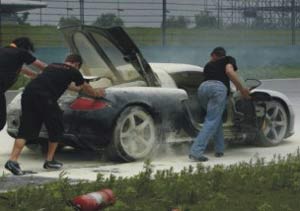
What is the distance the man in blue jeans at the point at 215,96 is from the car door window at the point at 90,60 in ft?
4.03

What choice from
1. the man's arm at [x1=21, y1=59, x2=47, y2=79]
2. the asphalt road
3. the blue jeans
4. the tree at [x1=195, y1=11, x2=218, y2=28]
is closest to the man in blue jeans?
the blue jeans

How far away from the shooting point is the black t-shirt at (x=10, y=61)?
9.17 meters

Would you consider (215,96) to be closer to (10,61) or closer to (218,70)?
(218,70)

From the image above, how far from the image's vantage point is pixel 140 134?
9.93m

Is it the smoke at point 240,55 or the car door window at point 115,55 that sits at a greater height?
the car door window at point 115,55

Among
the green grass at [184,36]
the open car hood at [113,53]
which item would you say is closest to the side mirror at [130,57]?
the open car hood at [113,53]

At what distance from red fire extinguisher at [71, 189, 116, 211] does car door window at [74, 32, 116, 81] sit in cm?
414

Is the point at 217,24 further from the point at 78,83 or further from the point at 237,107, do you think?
the point at 78,83

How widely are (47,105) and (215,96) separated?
2326 mm

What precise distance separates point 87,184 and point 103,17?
61.1 ft

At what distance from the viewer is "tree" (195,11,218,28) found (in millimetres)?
27672

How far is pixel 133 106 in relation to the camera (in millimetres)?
9844

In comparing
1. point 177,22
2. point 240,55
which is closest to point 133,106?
point 177,22

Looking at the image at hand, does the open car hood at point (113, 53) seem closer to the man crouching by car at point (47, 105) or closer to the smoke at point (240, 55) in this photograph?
the man crouching by car at point (47, 105)
